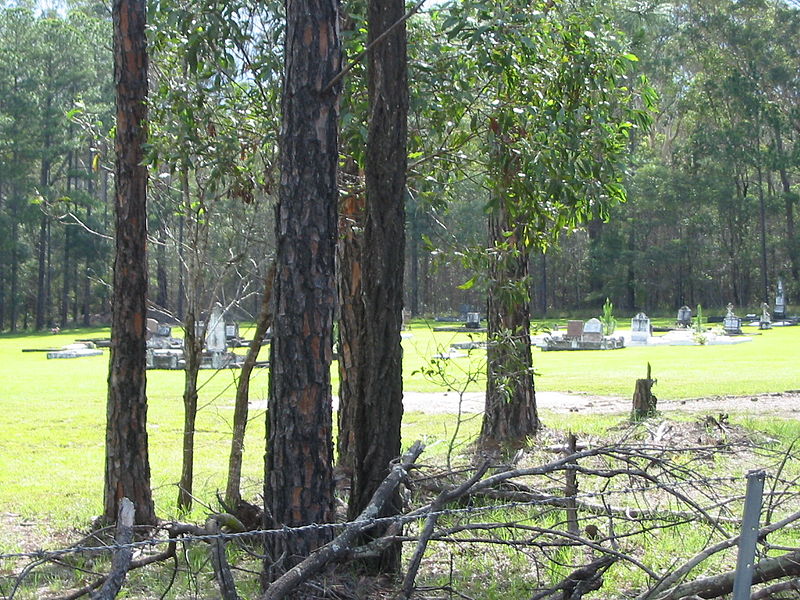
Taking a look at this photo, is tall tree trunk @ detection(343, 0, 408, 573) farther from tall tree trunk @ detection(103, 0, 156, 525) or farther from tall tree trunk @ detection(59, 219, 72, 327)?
tall tree trunk @ detection(59, 219, 72, 327)

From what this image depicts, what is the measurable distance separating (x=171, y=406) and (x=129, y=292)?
1197 cm

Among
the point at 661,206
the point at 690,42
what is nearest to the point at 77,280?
the point at 661,206

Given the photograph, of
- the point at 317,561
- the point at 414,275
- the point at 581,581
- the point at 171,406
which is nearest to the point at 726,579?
the point at 581,581

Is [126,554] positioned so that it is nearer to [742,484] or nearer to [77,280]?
[742,484]

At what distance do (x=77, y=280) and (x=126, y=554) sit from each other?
66006 millimetres

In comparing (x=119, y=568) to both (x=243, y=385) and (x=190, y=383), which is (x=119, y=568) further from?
(x=190, y=383)

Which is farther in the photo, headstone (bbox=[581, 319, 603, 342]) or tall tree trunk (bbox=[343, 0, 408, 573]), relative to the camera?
headstone (bbox=[581, 319, 603, 342])

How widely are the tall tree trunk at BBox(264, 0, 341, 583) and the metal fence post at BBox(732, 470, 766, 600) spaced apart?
7.39 feet

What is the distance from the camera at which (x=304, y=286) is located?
5.04m

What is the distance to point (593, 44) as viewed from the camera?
23.9ft

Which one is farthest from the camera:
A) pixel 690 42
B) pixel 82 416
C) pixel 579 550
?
pixel 690 42

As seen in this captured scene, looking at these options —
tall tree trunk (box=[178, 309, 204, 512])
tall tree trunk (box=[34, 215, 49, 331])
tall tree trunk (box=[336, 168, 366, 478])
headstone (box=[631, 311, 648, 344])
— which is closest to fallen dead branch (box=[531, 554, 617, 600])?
tall tree trunk (box=[336, 168, 366, 478])


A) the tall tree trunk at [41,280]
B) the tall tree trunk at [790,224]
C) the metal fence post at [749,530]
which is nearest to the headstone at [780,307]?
the tall tree trunk at [790,224]

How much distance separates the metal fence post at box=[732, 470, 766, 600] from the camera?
355cm
